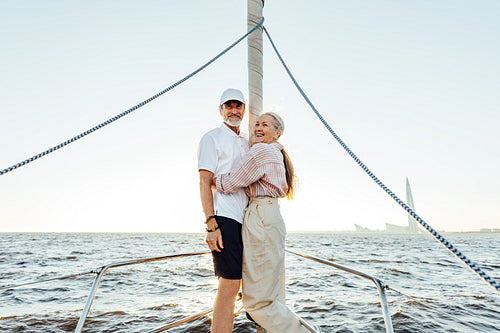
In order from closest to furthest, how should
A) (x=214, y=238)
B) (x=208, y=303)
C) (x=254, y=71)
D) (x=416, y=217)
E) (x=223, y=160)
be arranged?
1. (x=416, y=217)
2. (x=214, y=238)
3. (x=223, y=160)
4. (x=254, y=71)
5. (x=208, y=303)

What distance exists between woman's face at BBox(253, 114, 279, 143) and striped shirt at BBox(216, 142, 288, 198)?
0.11 metres

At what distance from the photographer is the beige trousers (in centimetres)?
178

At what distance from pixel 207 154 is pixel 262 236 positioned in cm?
59

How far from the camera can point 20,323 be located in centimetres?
462

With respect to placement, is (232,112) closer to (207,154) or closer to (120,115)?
(207,154)

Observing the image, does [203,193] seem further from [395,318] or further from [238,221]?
[395,318]

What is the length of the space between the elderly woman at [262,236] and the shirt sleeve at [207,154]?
9 centimetres

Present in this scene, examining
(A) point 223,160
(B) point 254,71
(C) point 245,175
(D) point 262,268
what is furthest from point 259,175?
(B) point 254,71

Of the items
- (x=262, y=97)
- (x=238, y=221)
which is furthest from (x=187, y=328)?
(x=262, y=97)

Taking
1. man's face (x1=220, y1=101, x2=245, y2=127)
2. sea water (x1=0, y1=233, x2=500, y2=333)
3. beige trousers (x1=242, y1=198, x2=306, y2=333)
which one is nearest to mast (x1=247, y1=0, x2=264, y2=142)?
man's face (x1=220, y1=101, x2=245, y2=127)

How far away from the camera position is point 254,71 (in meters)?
2.46

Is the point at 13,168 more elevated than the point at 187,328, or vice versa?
the point at 13,168

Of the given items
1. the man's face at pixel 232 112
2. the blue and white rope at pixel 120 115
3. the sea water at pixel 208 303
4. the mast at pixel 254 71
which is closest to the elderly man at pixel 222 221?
the man's face at pixel 232 112

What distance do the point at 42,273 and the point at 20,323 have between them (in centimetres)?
615
